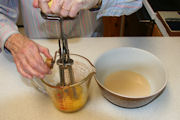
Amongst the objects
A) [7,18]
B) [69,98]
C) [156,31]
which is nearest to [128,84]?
[69,98]

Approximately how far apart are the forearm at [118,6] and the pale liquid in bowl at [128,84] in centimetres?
23

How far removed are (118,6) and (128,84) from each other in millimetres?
285

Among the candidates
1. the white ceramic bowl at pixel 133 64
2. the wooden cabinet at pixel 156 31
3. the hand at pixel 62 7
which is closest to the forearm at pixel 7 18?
the hand at pixel 62 7

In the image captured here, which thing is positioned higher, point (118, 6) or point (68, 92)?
point (118, 6)

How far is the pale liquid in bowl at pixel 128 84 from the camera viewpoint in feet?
2.02

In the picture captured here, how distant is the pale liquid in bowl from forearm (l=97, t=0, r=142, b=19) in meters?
0.23

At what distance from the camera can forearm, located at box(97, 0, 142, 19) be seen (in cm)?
69

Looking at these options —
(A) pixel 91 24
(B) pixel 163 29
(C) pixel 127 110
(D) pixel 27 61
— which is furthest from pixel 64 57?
(B) pixel 163 29

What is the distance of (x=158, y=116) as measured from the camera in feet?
1.83

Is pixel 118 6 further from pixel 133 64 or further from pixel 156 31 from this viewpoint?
pixel 156 31

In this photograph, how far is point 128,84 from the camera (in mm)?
638

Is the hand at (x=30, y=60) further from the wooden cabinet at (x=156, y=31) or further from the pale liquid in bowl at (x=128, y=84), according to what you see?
the wooden cabinet at (x=156, y=31)

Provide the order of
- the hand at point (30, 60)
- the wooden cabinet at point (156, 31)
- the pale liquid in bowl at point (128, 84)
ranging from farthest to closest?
the wooden cabinet at point (156, 31) → the pale liquid in bowl at point (128, 84) → the hand at point (30, 60)

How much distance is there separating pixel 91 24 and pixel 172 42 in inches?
14.6
